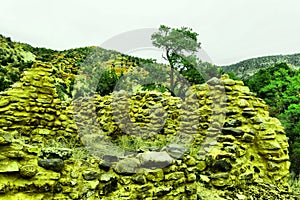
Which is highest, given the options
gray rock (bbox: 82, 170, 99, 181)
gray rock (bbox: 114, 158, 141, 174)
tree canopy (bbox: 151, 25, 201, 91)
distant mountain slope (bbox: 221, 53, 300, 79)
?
distant mountain slope (bbox: 221, 53, 300, 79)

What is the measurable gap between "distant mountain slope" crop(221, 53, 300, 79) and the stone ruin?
4861cm

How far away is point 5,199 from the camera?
8.05 feet

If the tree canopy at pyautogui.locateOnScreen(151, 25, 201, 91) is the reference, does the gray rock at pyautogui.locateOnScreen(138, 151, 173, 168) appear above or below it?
below

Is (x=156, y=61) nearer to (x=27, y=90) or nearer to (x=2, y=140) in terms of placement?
(x=27, y=90)

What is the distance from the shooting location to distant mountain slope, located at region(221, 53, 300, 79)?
54312 mm

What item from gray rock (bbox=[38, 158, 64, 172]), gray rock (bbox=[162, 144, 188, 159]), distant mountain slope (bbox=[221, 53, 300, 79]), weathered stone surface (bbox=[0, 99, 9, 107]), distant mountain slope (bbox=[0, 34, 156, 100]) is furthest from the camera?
distant mountain slope (bbox=[221, 53, 300, 79])

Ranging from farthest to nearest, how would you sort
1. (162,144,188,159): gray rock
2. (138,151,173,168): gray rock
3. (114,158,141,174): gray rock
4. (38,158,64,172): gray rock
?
(162,144,188,159): gray rock, (138,151,173,168): gray rock, (114,158,141,174): gray rock, (38,158,64,172): gray rock

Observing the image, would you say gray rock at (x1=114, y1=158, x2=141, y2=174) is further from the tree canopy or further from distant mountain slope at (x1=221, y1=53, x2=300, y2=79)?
distant mountain slope at (x1=221, y1=53, x2=300, y2=79)

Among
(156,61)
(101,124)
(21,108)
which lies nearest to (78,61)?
(156,61)

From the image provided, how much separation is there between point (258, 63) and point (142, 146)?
57931 millimetres

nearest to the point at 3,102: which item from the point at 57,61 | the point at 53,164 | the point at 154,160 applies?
the point at 53,164

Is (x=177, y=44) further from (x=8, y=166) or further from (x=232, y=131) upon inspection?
(x=8, y=166)

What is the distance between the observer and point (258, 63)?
186 ft

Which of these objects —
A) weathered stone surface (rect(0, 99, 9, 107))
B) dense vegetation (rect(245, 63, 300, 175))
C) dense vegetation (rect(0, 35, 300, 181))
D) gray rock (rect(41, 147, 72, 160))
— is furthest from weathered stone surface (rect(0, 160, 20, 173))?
dense vegetation (rect(245, 63, 300, 175))
